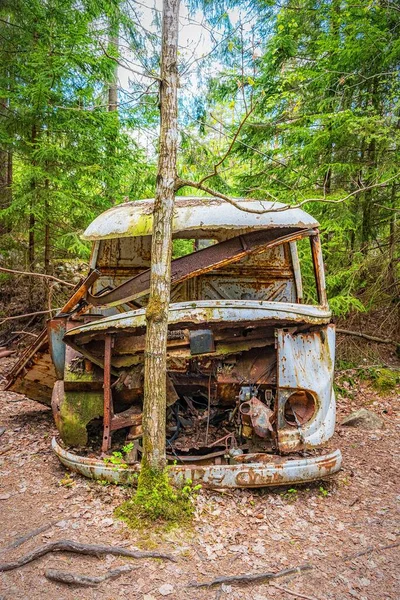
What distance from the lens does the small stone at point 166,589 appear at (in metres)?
2.36

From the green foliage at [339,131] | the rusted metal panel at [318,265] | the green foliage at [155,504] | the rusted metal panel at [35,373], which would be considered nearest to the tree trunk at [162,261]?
the green foliage at [155,504]

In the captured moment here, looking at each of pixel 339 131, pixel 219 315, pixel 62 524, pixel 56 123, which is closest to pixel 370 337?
pixel 339 131

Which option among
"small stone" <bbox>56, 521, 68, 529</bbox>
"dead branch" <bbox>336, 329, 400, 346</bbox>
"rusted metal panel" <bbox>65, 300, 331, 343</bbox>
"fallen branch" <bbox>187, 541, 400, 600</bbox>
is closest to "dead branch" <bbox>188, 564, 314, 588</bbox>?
"fallen branch" <bbox>187, 541, 400, 600</bbox>

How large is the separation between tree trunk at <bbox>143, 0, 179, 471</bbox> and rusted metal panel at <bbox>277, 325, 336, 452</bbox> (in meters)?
1.02

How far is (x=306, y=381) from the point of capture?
3543 millimetres

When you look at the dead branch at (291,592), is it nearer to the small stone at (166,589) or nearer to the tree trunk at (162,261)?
the small stone at (166,589)

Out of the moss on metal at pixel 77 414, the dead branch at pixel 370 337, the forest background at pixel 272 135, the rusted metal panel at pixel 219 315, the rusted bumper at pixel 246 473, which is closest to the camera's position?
the rusted bumper at pixel 246 473

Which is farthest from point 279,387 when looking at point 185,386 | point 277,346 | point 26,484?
point 26,484

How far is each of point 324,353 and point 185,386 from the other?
141 cm

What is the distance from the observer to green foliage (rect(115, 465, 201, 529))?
9.83 feet

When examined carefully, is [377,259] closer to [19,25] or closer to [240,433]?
[240,433]

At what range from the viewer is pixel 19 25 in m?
8.48

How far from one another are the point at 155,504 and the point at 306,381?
156cm

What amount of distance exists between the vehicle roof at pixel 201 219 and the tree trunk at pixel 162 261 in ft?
2.67
